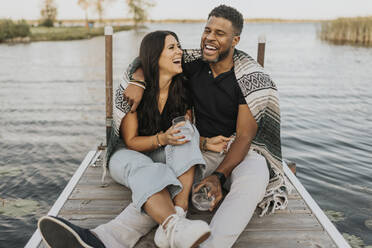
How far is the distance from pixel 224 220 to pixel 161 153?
1005mm

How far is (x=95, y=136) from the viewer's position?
9.02 m

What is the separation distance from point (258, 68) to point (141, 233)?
198 centimetres

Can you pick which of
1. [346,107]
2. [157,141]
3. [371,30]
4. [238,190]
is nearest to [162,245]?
[238,190]

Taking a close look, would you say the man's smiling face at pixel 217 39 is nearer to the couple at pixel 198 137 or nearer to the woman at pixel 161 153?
the couple at pixel 198 137

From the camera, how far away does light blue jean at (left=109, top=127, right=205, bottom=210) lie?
287 centimetres

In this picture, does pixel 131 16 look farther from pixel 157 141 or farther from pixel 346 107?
pixel 157 141

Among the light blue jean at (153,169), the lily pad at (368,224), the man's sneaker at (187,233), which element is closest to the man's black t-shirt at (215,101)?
the light blue jean at (153,169)

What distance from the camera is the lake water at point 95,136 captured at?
18.0 feet

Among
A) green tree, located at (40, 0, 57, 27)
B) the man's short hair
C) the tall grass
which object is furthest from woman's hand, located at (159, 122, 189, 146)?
green tree, located at (40, 0, 57, 27)

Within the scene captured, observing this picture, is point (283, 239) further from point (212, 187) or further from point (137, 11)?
point (137, 11)

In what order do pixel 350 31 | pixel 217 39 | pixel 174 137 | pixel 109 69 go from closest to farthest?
1. pixel 174 137
2. pixel 217 39
3. pixel 109 69
4. pixel 350 31

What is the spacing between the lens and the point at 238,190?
305cm

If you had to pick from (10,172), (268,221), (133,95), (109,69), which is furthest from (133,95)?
(10,172)

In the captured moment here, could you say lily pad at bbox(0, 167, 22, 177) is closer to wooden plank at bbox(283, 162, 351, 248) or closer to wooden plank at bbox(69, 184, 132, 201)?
wooden plank at bbox(69, 184, 132, 201)
